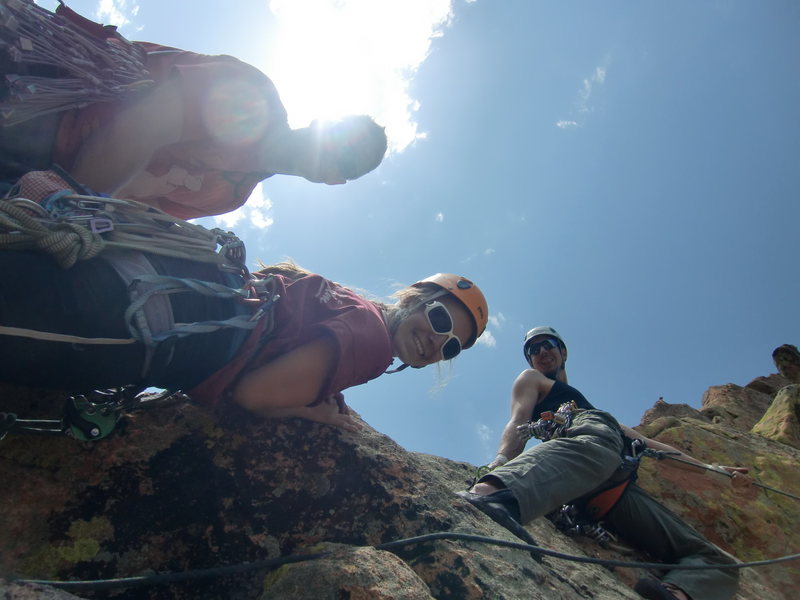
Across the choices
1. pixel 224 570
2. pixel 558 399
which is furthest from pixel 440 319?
pixel 558 399

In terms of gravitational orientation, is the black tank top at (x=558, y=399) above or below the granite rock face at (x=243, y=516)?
above

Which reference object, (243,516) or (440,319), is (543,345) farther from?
(243,516)

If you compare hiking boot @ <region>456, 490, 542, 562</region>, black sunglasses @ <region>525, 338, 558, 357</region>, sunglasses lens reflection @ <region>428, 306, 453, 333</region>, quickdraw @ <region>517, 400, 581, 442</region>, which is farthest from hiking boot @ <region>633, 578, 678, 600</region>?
black sunglasses @ <region>525, 338, 558, 357</region>

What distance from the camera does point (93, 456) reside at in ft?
7.50

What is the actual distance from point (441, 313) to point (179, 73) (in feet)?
7.32

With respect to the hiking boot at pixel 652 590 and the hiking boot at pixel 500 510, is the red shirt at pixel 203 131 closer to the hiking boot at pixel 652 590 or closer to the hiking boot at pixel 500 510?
the hiking boot at pixel 500 510

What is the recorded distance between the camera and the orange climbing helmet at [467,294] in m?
3.83

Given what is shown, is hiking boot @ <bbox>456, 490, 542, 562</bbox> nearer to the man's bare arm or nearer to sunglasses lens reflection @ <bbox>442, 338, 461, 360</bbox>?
sunglasses lens reflection @ <bbox>442, 338, 461, 360</bbox>

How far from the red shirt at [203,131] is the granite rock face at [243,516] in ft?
4.56

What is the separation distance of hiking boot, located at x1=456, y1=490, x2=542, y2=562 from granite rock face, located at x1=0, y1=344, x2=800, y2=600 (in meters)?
0.17

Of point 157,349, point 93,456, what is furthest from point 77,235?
point 93,456

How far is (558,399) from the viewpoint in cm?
555

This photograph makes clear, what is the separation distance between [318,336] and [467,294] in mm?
1651

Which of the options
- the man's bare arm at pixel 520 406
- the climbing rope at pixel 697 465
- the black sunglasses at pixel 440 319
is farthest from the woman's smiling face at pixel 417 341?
the climbing rope at pixel 697 465
